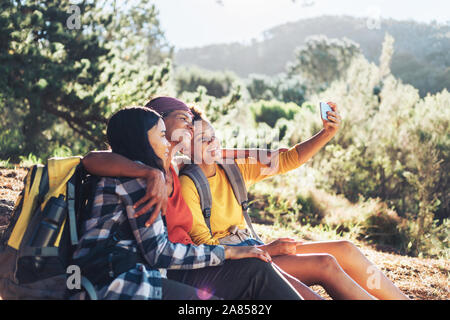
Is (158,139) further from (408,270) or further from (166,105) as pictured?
(408,270)

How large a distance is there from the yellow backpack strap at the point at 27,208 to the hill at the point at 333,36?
36095 mm

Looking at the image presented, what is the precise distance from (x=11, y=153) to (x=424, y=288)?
6680 millimetres

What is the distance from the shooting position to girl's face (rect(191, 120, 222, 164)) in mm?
2726

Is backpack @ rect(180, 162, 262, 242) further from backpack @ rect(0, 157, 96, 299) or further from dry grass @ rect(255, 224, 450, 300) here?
dry grass @ rect(255, 224, 450, 300)

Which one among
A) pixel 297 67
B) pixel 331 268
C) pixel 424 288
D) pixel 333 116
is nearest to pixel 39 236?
pixel 331 268

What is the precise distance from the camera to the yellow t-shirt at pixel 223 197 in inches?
94.9

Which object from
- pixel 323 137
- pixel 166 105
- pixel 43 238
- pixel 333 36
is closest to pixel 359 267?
pixel 323 137

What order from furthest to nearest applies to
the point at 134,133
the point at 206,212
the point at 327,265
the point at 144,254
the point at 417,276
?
the point at 417,276
the point at 206,212
the point at 327,265
the point at 134,133
the point at 144,254

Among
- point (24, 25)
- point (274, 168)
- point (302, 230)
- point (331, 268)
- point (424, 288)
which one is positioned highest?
point (24, 25)

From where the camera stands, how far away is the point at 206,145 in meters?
2.73

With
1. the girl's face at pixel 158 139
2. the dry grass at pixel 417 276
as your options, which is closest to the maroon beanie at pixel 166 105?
the girl's face at pixel 158 139

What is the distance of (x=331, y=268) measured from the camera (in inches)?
90.5

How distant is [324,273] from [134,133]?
1.28 m
